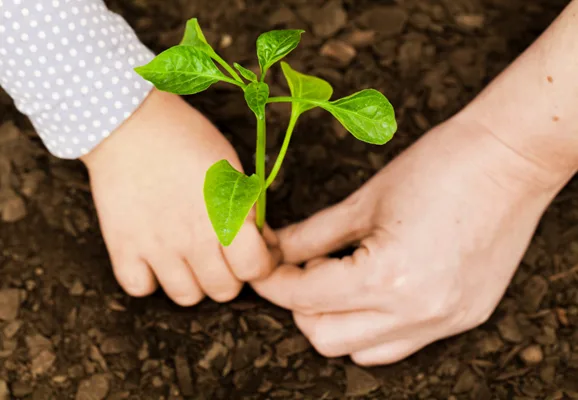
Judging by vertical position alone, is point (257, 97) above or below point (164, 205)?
above

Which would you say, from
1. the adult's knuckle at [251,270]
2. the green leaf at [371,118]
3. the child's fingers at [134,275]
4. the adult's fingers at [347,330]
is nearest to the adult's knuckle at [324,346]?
the adult's fingers at [347,330]

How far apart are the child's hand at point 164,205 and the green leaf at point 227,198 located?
0.21 meters

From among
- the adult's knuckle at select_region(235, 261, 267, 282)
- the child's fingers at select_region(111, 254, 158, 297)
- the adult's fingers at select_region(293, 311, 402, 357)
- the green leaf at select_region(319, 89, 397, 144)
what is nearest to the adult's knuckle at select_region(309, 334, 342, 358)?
the adult's fingers at select_region(293, 311, 402, 357)

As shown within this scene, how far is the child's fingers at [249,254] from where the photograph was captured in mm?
971

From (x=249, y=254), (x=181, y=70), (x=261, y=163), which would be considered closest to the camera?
(x=181, y=70)

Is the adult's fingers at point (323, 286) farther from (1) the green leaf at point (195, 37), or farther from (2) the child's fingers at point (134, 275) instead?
(1) the green leaf at point (195, 37)

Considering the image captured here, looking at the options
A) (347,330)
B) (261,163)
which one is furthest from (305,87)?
(347,330)

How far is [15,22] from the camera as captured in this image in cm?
90

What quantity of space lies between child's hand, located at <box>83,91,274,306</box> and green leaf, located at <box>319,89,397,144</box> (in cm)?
28

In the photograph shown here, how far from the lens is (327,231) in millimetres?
1050

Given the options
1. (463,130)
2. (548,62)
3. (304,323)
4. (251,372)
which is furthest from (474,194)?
(251,372)

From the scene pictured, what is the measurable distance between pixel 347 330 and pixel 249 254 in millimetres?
176

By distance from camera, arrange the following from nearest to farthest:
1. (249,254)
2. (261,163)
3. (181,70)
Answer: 1. (181,70)
2. (261,163)
3. (249,254)

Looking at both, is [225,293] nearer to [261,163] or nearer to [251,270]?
[251,270]
